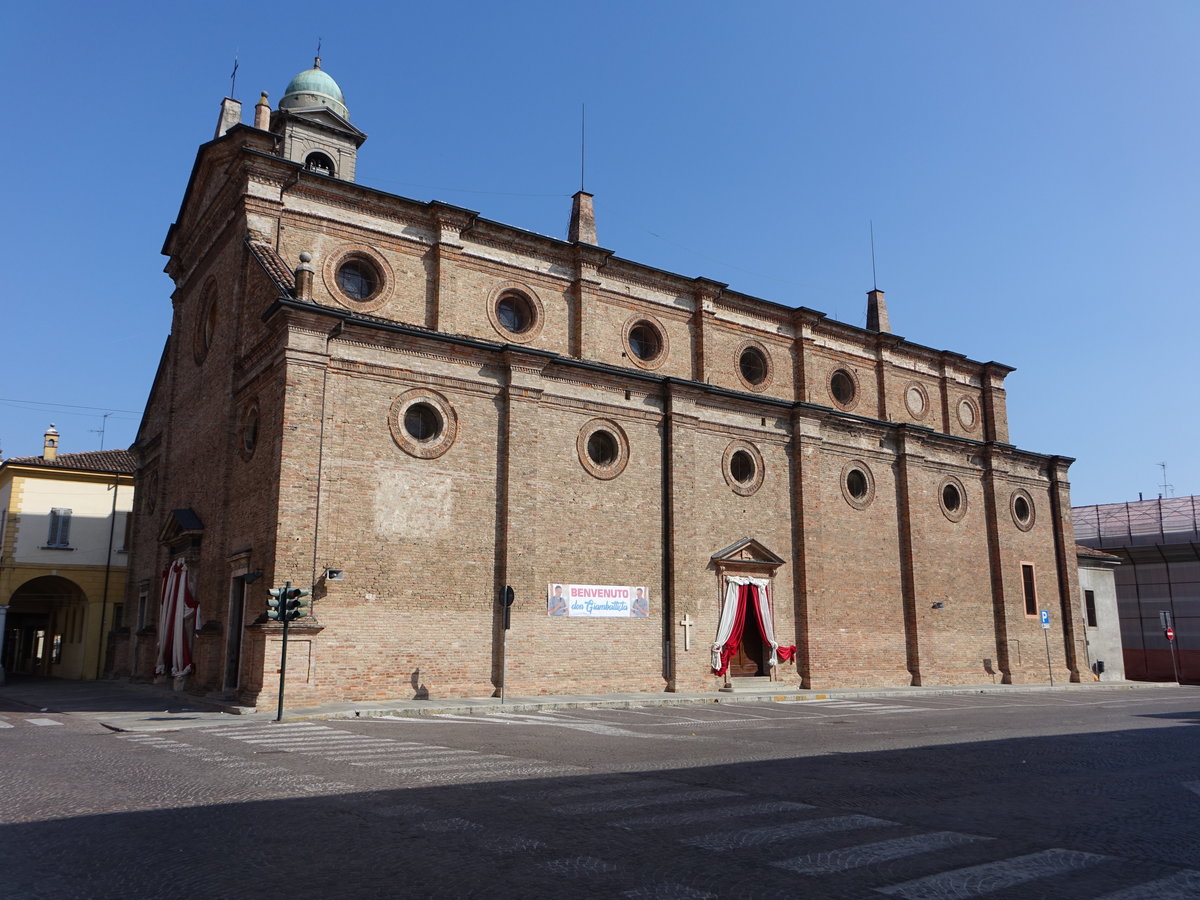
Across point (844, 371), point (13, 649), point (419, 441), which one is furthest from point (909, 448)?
point (13, 649)

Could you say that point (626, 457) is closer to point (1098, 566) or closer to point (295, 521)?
point (295, 521)

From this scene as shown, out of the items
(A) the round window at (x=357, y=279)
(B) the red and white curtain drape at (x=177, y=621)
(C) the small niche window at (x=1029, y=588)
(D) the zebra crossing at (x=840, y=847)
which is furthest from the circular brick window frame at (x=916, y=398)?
(D) the zebra crossing at (x=840, y=847)

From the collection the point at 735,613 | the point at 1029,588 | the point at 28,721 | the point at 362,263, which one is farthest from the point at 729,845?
the point at 1029,588

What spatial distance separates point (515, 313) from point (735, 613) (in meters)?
10.6

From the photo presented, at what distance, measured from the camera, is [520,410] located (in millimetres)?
22375

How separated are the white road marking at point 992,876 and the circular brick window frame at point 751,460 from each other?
20.0 meters

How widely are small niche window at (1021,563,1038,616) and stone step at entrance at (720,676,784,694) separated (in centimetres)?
1339

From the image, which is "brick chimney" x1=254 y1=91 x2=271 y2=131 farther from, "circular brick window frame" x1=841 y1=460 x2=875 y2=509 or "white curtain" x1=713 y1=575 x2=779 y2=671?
"circular brick window frame" x1=841 y1=460 x2=875 y2=509

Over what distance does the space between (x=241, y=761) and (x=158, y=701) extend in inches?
457

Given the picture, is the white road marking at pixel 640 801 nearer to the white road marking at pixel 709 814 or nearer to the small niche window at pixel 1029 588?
the white road marking at pixel 709 814

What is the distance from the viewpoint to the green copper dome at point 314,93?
27.4 metres

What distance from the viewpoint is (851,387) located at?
107ft

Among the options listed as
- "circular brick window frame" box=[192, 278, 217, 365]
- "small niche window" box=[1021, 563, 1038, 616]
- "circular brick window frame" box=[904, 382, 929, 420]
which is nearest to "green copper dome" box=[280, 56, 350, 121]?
"circular brick window frame" box=[192, 278, 217, 365]

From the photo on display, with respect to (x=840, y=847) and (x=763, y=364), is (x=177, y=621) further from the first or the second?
(x=840, y=847)
